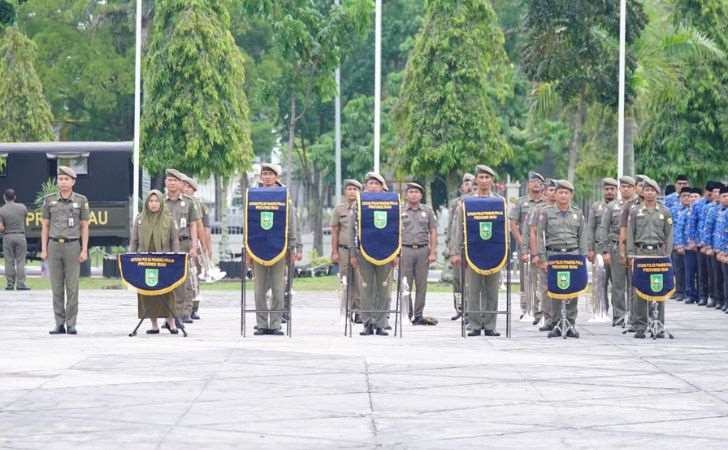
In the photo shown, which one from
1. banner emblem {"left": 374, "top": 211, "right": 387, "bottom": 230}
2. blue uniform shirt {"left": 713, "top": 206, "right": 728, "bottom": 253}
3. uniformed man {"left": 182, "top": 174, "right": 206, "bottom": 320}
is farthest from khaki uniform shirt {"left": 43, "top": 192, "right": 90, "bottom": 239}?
blue uniform shirt {"left": 713, "top": 206, "right": 728, "bottom": 253}

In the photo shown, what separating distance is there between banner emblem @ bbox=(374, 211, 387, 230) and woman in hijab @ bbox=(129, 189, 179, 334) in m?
2.51

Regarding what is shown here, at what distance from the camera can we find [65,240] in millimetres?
21922

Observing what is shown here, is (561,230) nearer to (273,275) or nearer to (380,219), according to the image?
(380,219)

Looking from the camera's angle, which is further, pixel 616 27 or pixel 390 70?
pixel 390 70

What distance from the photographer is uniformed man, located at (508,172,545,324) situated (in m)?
25.7

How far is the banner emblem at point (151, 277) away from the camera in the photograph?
70.1ft

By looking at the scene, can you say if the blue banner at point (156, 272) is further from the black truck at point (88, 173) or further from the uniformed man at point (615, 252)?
the black truck at point (88, 173)

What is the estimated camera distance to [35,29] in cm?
6575

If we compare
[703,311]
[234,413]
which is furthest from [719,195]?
[234,413]

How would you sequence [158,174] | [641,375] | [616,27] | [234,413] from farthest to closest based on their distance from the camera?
1. [158,174]
2. [616,27]
3. [641,375]
4. [234,413]

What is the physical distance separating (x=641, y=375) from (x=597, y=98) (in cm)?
2567

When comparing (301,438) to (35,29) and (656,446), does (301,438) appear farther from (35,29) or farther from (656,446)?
(35,29)

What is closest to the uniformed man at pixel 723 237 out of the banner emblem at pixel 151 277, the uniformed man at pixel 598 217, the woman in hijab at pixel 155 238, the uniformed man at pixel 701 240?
the uniformed man at pixel 701 240

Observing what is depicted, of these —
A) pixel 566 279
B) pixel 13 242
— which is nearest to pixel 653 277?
pixel 566 279
